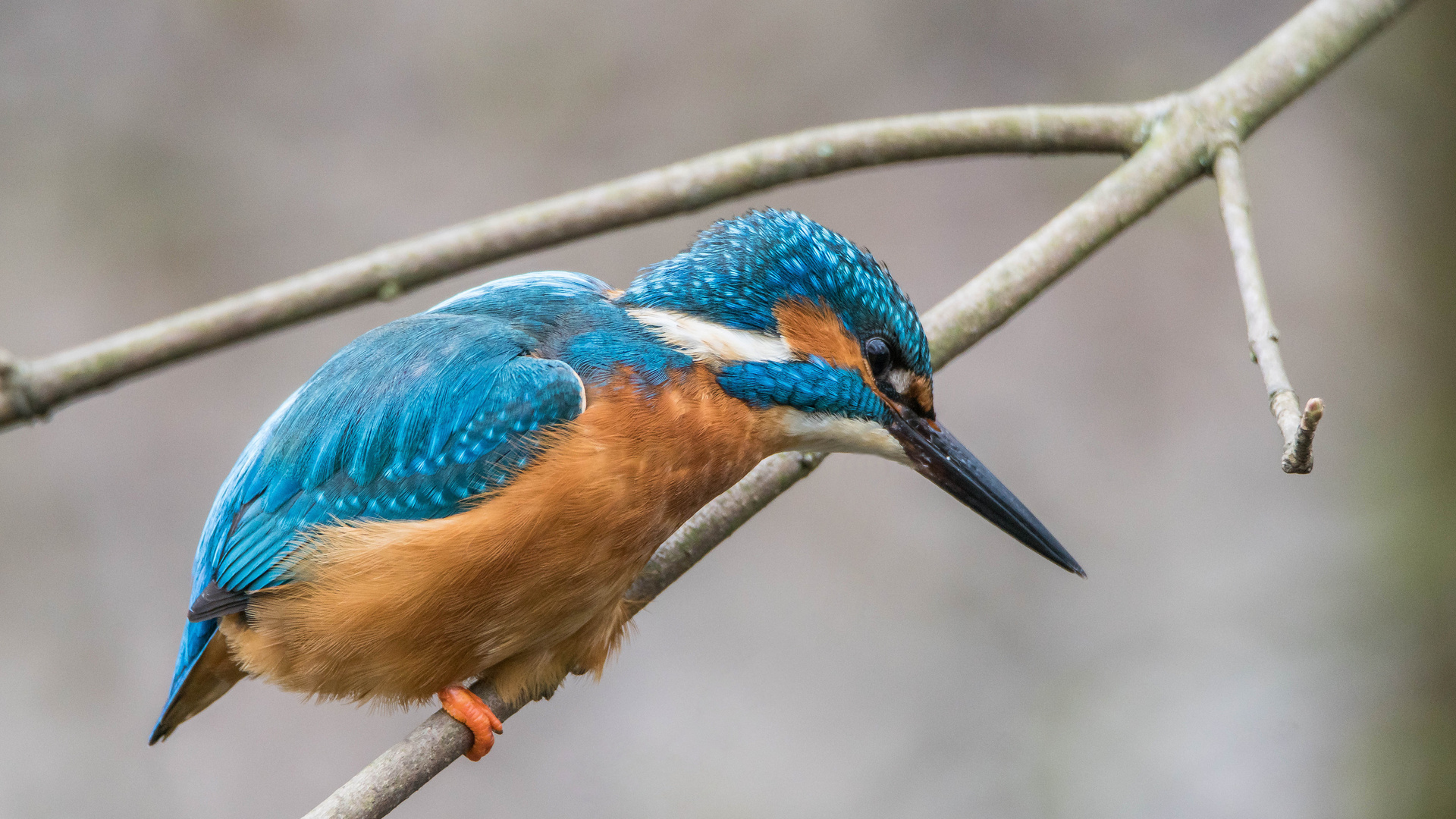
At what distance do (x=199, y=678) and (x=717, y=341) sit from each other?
108cm

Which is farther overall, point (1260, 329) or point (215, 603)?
point (215, 603)

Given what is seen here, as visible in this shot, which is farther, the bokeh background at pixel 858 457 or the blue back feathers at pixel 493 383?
the bokeh background at pixel 858 457

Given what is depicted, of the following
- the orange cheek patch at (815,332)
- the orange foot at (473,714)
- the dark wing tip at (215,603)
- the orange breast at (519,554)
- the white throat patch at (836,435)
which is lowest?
A: the dark wing tip at (215,603)

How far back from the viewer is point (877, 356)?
1809mm

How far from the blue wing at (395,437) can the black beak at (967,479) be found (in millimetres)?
543

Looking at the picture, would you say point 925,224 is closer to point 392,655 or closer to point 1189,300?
point 1189,300

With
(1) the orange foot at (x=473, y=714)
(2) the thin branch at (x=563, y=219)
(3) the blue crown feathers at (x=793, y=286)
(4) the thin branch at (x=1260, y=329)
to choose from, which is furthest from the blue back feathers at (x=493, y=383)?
(4) the thin branch at (x=1260, y=329)

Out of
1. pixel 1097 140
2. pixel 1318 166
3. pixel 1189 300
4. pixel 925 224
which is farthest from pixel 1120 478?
pixel 1097 140

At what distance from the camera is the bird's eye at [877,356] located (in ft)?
5.89

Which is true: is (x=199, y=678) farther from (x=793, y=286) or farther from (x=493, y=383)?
(x=793, y=286)

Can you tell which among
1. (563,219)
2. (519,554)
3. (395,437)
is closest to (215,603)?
(395,437)

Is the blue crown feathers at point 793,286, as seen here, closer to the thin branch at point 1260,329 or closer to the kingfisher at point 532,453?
the kingfisher at point 532,453

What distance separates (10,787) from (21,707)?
0.23 meters

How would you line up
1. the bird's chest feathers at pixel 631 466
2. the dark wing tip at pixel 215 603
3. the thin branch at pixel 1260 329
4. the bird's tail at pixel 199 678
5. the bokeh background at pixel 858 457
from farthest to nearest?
the bokeh background at pixel 858 457 < the bird's tail at pixel 199 678 < the dark wing tip at pixel 215 603 < the bird's chest feathers at pixel 631 466 < the thin branch at pixel 1260 329
